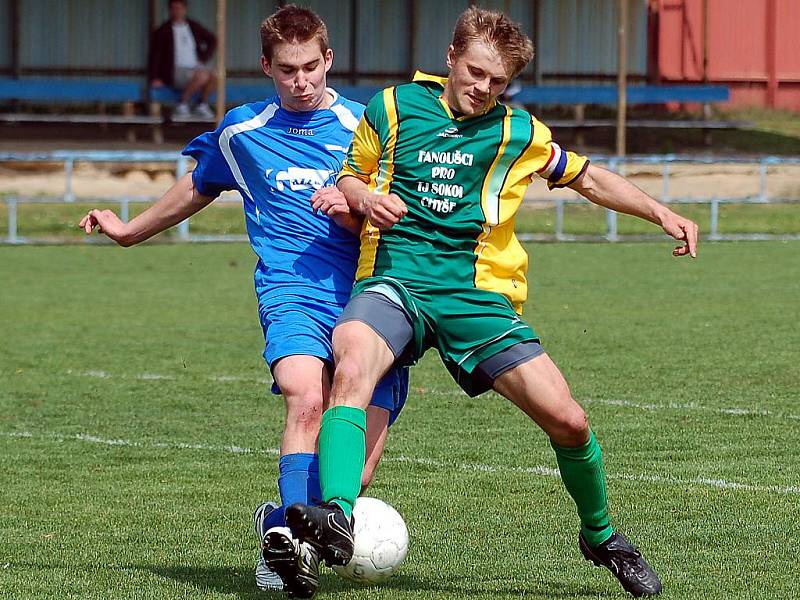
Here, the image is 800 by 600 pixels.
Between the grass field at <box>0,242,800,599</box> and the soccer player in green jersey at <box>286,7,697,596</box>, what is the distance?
24.0 inches

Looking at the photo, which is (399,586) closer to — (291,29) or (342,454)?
(342,454)

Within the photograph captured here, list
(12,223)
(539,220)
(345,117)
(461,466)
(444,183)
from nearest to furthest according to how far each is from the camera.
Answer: (444,183)
(345,117)
(461,466)
(12,223)
(539,220)

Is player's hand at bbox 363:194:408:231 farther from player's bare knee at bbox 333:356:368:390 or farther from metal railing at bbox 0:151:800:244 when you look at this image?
metal railing at bbox 0:151:800:244

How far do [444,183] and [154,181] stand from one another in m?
17.6

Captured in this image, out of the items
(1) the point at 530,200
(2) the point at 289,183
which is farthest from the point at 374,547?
(1) the point at 530,200

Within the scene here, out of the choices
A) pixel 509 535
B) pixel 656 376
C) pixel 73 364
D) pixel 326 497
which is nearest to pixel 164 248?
pixel 73 364

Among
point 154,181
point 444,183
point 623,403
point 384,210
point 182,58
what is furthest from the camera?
point 182,58

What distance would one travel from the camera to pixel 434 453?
24.3ft

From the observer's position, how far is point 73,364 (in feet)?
34.0

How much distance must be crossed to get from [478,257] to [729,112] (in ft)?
84.3

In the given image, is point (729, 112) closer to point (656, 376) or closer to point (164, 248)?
point (164, 248)

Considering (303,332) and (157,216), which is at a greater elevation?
(157,216)

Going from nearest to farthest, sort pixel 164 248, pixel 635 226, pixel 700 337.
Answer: pixel 700 337
pixel 164 248
pixel 635 226

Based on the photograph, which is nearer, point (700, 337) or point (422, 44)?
point (700, 337)
